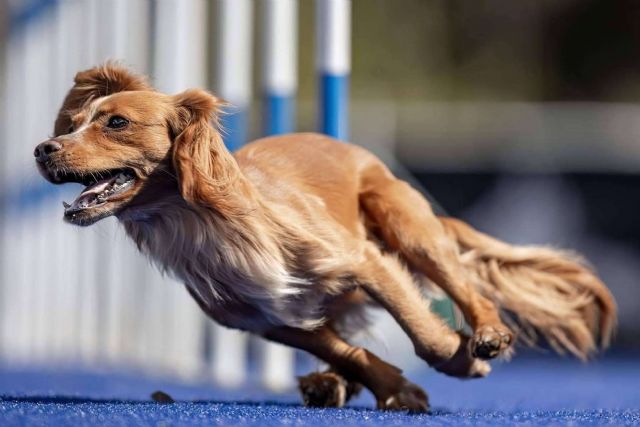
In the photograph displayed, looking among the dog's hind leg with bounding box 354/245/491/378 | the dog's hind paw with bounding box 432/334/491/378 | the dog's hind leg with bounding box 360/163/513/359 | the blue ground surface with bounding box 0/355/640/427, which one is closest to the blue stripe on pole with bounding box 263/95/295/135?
the blue ground surface with bounding box 0/355/640/427

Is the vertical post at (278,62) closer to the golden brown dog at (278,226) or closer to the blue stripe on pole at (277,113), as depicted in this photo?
the blue stripe on pole at (277,113)

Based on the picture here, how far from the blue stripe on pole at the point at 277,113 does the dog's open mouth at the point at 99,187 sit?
2.61 meters

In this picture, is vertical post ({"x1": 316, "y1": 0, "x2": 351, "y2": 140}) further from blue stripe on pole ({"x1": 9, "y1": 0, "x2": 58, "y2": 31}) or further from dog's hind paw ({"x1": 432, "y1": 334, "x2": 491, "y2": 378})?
blue stripe on pole ({"x1": 9, "y1": 0, "x2": 58, "y2": 31})

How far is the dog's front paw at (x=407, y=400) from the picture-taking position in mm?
4605

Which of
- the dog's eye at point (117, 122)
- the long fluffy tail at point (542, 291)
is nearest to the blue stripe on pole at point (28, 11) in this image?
the long fluffy tail at point (542, 291)

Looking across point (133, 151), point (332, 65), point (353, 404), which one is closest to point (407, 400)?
point (353, 404)

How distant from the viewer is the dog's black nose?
4160 mm

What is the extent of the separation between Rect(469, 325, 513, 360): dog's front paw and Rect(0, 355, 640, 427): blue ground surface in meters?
0.21

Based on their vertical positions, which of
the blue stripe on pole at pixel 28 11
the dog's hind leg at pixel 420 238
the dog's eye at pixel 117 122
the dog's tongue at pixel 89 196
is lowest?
the dog's hind leg at pixel 420 238

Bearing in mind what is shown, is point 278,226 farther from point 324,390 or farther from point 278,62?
point 278,62

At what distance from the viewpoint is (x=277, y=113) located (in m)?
6.91

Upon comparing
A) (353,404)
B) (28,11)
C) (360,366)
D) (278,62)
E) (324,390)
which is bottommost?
(353,404)

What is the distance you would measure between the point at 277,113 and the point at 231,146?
1.10ft

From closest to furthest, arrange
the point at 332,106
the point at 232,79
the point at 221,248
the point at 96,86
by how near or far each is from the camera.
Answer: the point at 221,248, the point at 96,86, the point at 332,106, the point at 232,79
